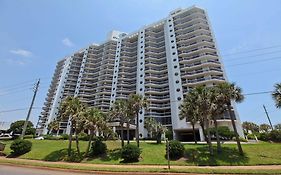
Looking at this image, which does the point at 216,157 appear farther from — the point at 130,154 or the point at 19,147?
the point at 19,147

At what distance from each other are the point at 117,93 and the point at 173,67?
27.7 meters

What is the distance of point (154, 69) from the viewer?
3044 inches

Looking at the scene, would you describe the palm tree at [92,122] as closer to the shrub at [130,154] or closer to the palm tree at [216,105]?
the shrub at [130,154]

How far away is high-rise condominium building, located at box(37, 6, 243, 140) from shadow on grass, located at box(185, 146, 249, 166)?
80.6 feet

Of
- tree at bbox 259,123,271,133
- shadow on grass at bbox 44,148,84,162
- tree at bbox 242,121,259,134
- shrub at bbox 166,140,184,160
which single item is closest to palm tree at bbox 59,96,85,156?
shadow on grass at bbox 44,148,84,162

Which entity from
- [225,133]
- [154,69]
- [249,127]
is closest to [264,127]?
[249,127]

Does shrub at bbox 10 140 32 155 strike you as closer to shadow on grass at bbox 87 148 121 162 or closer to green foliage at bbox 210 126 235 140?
shadow on grass at bbox 87 148 121 162

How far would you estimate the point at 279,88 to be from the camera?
2789 centimetres

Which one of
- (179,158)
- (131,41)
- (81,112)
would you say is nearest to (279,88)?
(179,158)

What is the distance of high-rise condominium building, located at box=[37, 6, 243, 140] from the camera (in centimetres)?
6322

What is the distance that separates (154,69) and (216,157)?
178 ft

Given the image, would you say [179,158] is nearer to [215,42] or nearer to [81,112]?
[81,112]

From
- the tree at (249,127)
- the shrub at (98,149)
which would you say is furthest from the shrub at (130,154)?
the tree at (249,127)

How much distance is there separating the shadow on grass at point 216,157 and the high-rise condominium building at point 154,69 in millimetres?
24564
